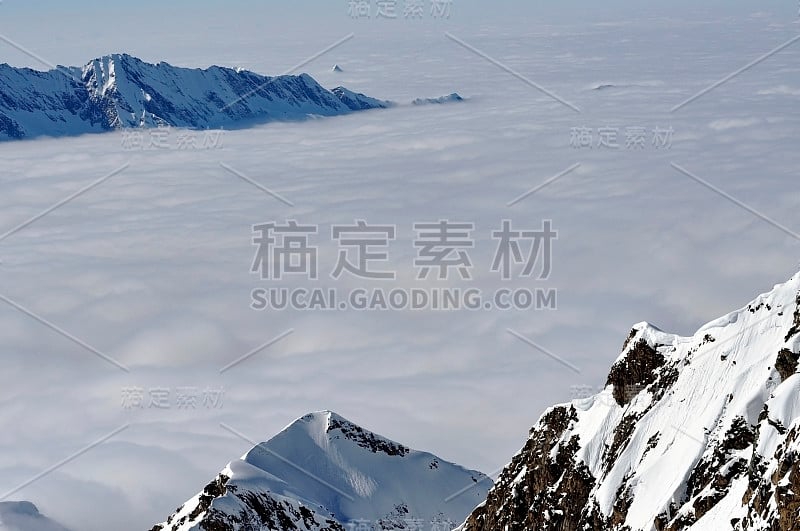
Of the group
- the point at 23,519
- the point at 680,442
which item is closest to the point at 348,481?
the point at 680,442

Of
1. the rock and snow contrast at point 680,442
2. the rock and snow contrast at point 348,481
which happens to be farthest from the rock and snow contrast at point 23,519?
the rock and snow contrast at point 680,442

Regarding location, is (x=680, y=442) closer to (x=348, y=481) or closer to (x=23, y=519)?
(x=348, y=481)

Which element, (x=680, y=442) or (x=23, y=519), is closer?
(x=680, y=442)

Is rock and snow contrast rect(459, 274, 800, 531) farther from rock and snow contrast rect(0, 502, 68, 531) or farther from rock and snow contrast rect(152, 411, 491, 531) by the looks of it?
rock and snow contrast rect(0, 502, 68, 531)

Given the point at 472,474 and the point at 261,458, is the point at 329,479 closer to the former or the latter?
the point at 261,458

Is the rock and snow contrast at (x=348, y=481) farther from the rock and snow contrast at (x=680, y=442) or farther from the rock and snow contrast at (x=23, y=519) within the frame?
the rock and snow contrast at (x=23, y=519)
